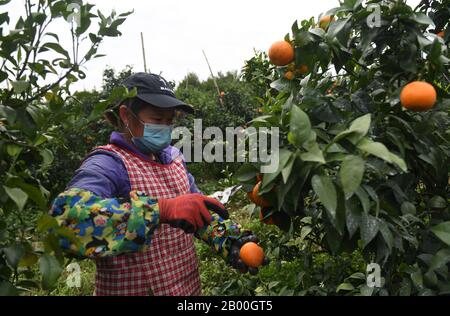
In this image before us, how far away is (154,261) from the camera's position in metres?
1.29

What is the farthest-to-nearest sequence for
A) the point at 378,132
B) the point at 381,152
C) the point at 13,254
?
1. the point at 378,132
2. the point at 13,254
3. the point at 381,152

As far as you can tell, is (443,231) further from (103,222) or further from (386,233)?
(103,222)

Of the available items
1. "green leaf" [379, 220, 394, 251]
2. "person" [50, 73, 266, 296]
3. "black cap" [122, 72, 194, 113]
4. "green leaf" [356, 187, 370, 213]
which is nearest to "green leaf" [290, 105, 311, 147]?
"green leaf" [356, 187, 370, 213]

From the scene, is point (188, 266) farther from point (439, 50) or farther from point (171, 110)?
point (439, 50)

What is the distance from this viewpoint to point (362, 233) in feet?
2.94

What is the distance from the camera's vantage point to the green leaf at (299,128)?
2.70 ft

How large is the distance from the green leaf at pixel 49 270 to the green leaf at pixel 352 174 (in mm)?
560

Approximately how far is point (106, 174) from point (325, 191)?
681 mm

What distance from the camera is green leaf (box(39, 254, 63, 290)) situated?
783 mm

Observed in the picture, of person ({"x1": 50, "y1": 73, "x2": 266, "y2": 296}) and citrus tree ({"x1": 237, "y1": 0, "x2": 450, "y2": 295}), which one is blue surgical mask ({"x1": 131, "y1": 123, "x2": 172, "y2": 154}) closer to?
person ({"x1": 50, "y1": 73, "x2": 266, "y2": 296})

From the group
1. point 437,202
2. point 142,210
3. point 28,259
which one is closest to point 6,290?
point 28,259

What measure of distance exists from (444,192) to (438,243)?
0.27 metres

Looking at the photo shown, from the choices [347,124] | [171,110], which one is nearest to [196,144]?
[171,110]

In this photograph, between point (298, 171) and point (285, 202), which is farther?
point (285, 202)
